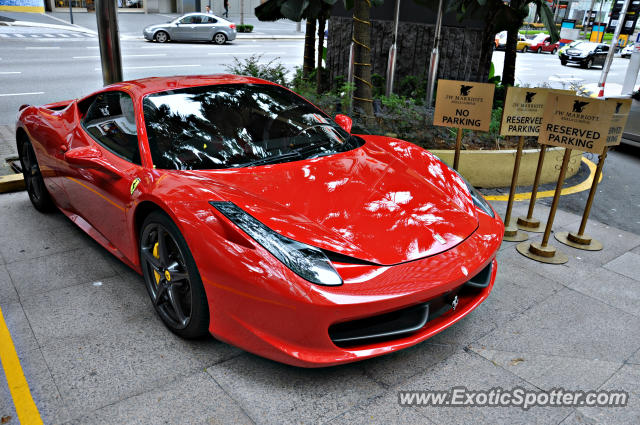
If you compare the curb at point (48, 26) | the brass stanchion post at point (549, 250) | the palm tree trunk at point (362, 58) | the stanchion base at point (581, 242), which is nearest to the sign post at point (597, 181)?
the stanchion base at point (581, 242)

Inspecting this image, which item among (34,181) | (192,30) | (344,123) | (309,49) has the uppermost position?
(309,49)

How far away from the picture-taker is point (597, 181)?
4.27m

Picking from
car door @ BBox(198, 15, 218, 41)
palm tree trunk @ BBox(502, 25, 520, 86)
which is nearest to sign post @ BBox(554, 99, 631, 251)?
palm tree trunk @ BBox(502, 25, 520, 86)

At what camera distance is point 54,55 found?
17.7 meters

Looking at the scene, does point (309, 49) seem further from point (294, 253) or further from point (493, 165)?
point (294, 253)

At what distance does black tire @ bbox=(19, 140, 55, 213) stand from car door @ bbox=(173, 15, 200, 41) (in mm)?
20647

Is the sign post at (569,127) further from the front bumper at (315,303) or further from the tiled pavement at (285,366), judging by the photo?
the front bumper at (315,303)

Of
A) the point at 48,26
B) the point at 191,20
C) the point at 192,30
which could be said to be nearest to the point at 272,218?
the point at 192,30

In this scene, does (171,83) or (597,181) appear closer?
(171,83)

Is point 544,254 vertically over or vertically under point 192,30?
under

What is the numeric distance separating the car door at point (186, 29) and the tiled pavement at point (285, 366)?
22.1 metres

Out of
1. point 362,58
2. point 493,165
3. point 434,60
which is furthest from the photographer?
point 434,60

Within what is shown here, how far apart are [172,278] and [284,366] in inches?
31.6

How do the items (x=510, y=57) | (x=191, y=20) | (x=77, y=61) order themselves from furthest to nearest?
(x=191, y=20)
(x=77, y=61)
(x=510, y=57)
